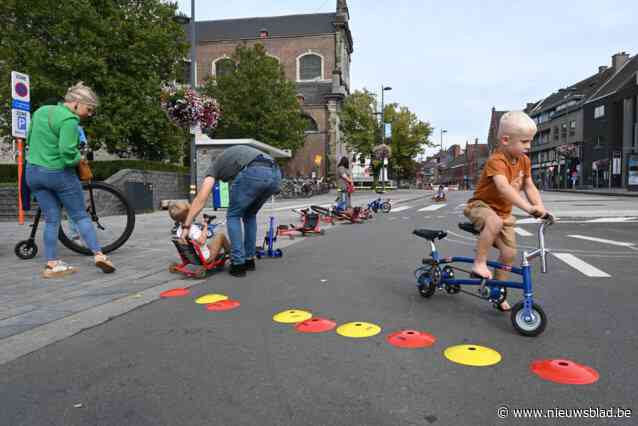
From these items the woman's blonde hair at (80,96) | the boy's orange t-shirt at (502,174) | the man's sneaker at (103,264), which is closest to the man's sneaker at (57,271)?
the man's sneaker at (103,264)

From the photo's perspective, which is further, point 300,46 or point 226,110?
point 300,46

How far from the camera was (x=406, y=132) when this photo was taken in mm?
42844

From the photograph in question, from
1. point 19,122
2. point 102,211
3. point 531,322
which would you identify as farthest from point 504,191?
point 19,122

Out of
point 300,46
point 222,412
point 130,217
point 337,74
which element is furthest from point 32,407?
point 300,46

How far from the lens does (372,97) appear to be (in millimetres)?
42562

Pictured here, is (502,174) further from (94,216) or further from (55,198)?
(94,216)

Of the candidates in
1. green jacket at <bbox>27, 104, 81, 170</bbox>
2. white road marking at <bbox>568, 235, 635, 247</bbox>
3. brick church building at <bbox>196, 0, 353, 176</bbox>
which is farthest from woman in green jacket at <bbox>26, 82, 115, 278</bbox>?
brick church building at <bbox>196, 0, 353, 176</bbox>

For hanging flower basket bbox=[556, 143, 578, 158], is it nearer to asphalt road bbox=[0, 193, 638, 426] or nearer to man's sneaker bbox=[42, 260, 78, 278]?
asphalt road bbox=[0, 193, 638, 426]

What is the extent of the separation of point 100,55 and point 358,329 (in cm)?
2058

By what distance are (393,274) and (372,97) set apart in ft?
130

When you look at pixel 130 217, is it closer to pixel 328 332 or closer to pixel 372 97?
pixel 328 332

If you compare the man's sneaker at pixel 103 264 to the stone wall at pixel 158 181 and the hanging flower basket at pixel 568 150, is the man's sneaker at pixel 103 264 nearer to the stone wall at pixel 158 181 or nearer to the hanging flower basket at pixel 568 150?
the stone wall at pixel 158 181

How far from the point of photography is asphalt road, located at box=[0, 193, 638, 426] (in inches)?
75.7

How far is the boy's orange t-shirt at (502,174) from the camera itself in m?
3.20
